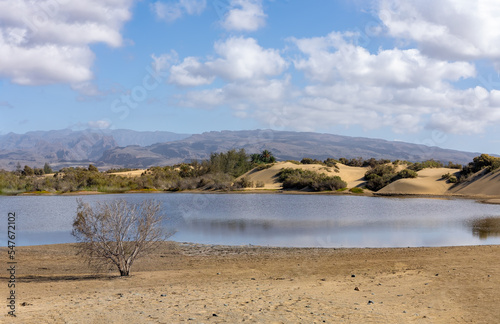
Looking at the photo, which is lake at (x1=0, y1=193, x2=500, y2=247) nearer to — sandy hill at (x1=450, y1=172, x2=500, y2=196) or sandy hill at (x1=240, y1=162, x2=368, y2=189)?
sandy hill at (x1=450, y1=172, x2=500, y2=196)

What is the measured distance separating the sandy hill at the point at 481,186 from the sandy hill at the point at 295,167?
1741cm

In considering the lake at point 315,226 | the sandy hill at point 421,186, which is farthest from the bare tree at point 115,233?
the sandy hill at point 421,186

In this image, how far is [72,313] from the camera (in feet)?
29.5

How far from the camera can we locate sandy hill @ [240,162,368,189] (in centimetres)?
7516

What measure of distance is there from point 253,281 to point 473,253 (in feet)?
29.2

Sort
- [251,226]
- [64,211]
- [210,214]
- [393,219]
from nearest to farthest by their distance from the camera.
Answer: [251,226]
[393,219]
[210,214]
[64,211]

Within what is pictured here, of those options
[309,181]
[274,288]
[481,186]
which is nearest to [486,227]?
[274,288]

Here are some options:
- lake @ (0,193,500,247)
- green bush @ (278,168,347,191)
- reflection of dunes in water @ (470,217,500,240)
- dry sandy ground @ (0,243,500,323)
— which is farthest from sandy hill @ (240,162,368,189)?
dry sandy ground @ (0,243,500,323)

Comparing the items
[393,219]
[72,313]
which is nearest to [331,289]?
[72,313]

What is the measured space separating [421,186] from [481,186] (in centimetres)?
745

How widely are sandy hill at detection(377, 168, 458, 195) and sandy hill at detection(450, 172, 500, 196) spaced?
182cm

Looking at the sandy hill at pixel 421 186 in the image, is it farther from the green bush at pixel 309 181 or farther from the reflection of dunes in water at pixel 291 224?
the reflection of dunes in water at pixel 291 224

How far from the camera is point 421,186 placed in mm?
59625

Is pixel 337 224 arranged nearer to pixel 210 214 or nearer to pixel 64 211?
pixel 210 214
